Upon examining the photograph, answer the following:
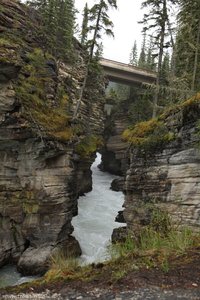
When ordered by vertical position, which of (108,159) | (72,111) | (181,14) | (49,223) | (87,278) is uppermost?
(181,14)

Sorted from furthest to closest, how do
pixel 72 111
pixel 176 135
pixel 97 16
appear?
pixel 72 111 < pixel 97 16 < pixel 176 135

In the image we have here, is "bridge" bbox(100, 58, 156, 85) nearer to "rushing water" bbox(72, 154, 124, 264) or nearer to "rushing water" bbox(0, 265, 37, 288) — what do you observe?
"rushing water" bbox(72, 154, 124, 264)

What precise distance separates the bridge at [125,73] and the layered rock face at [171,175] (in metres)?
24.7

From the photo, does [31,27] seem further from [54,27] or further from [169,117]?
[169,117]

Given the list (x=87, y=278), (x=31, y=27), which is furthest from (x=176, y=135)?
(x=31, y=27)

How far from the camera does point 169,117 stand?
1335 centimetres

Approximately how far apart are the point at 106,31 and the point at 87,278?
20.3 metres

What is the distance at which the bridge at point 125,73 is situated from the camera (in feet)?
125

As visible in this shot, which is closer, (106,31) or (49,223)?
(49,223)

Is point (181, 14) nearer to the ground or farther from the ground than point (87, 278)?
farther from the ground

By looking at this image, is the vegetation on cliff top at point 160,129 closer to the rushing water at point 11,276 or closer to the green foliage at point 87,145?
the rushing water at point 11,276

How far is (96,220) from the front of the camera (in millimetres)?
24609

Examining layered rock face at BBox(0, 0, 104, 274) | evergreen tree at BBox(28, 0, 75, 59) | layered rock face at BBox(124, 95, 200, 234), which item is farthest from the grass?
evergreen tree at BBox(28, 0, 75, 59)

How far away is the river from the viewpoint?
1761cm
